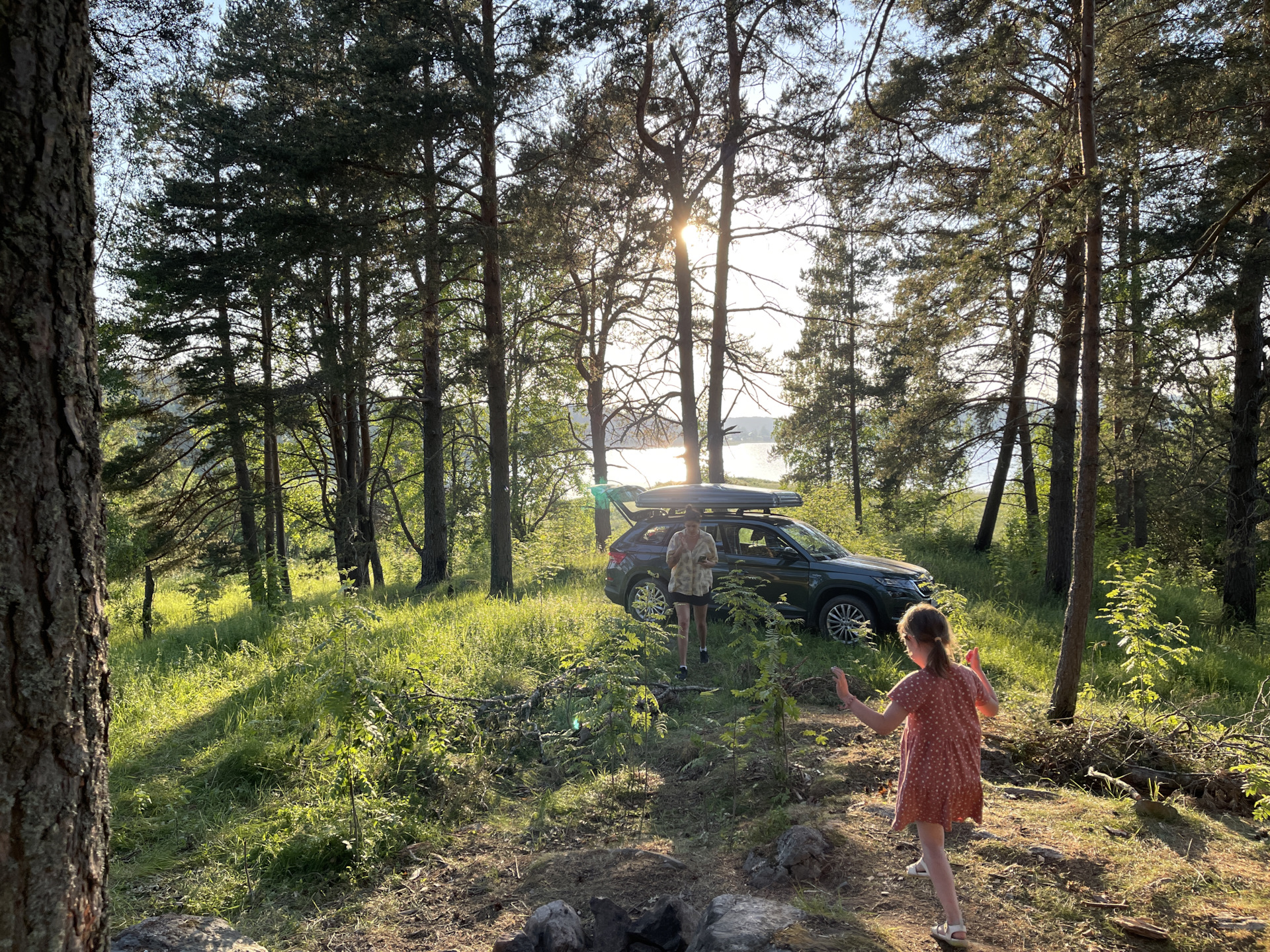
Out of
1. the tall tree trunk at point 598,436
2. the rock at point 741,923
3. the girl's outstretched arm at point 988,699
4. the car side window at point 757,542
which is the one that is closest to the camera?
the rock at point 741,923

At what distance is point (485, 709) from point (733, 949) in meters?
4.33

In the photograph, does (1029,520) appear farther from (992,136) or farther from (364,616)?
(364,616)

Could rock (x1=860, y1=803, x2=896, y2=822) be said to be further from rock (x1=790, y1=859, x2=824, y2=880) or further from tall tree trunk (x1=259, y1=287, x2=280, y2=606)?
tall tree trunk (x1=259, y1=287, x2=280, y2=606)

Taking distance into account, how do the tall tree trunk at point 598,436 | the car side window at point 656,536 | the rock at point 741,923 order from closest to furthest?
the rock at point 741,923, the car side window at point 656,536, the tall tree trunk at point 598,436

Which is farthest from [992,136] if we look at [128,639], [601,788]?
[128,639]

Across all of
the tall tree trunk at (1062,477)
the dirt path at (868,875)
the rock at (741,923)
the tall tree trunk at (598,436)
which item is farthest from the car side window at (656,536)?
the tall tree trunk at (598,436)

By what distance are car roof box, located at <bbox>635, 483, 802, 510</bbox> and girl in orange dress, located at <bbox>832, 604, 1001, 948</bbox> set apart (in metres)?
6.88

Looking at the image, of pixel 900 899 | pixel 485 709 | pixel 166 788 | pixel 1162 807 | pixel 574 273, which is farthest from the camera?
pixel 574 273

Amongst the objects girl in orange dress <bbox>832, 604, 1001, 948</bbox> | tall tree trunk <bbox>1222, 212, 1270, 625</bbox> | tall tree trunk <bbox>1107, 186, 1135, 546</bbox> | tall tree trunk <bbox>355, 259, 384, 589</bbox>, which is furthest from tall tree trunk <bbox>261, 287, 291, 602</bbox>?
tall tree trunk <bbox>1222, 212, 1270, 625</bbox>

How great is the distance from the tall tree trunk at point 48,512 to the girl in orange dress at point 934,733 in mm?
2988

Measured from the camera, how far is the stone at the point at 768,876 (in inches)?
159

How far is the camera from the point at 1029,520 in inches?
845

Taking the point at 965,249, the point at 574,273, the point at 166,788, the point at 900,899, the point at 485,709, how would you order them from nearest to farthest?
the point at 900,899, the point at 166,788, the point at 485,709, the point at 965,249, the point at 574,273

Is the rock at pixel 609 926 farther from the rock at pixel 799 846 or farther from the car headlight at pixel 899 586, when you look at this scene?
the car headlight at pixel 899 586
